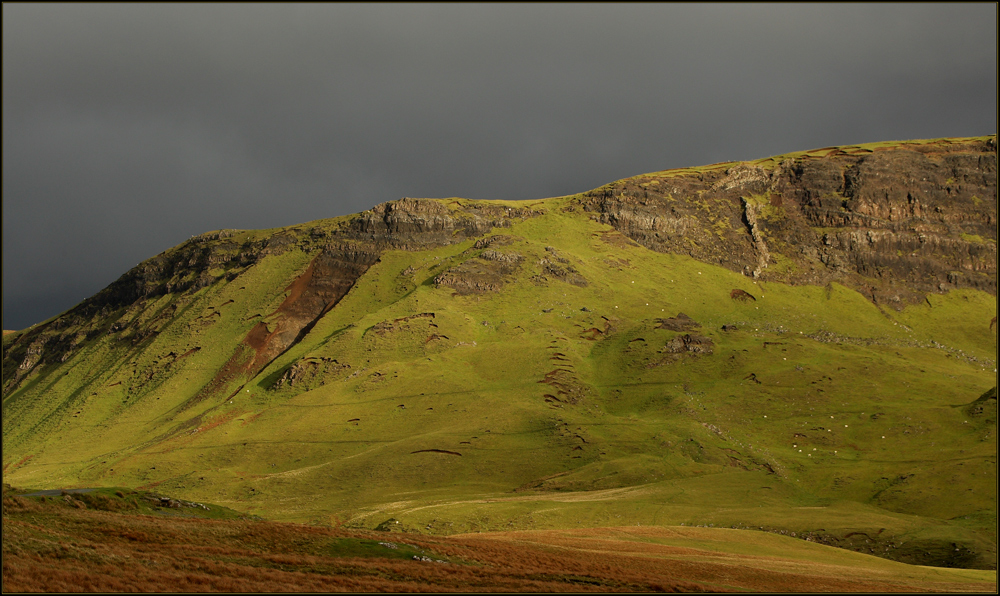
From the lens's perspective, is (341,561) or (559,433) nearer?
(341,561)

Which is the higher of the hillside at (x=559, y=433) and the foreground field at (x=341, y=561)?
the hillside at (x=559, y=433)

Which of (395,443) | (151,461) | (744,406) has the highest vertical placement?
(744,406)

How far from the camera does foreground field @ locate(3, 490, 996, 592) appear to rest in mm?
39738

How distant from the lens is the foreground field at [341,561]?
39738 mm

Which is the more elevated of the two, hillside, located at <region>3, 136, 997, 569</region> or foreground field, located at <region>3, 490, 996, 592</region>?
hillside, located at <region>3, 136, 997, 569</region>

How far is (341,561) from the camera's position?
4881 centimetres

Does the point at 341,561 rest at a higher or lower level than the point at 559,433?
lower

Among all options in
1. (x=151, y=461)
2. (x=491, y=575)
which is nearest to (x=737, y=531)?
(x=491, y=575)

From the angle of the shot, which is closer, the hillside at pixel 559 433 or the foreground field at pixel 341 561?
the foreground field at pixel 341 561

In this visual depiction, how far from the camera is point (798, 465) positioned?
127812mm

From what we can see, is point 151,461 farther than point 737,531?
Yes

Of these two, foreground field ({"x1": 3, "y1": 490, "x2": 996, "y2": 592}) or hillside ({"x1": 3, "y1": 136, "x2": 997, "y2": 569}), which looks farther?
hillside ({"x1": 3, "y1": 136, "x2": 997, "y2": 569})

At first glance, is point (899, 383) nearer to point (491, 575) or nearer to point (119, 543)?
point (491, 575)

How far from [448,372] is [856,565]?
111m
